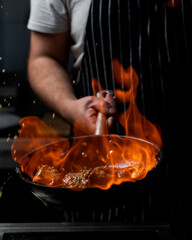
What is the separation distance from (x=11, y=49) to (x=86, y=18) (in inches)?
39.3

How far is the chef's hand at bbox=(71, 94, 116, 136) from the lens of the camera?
903mm

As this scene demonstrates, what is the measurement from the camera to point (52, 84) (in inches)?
48.2

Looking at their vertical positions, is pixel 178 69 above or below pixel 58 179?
above

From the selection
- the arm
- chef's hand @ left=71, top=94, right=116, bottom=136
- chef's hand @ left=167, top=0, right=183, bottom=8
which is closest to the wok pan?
chef's hand @ left=71, top=94, right=116, bottom=136

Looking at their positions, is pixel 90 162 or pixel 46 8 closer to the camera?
pixel 90 162

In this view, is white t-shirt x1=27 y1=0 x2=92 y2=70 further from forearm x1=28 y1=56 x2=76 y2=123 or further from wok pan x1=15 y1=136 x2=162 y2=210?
wok pan x1=15 y1=136 x2=162 y2=210

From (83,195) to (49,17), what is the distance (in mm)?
909

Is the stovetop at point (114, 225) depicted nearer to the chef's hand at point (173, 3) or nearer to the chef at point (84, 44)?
the chef at point (84, 44)

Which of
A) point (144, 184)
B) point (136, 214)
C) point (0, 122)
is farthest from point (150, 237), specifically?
point (0, 122)

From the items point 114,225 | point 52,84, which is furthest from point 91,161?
point 52,84

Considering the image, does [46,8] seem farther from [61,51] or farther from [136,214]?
[136,214]

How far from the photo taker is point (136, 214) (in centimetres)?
122

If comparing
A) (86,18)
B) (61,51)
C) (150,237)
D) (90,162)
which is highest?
(86,18)

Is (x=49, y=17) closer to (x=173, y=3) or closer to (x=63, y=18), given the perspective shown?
(x=63, y=18)
